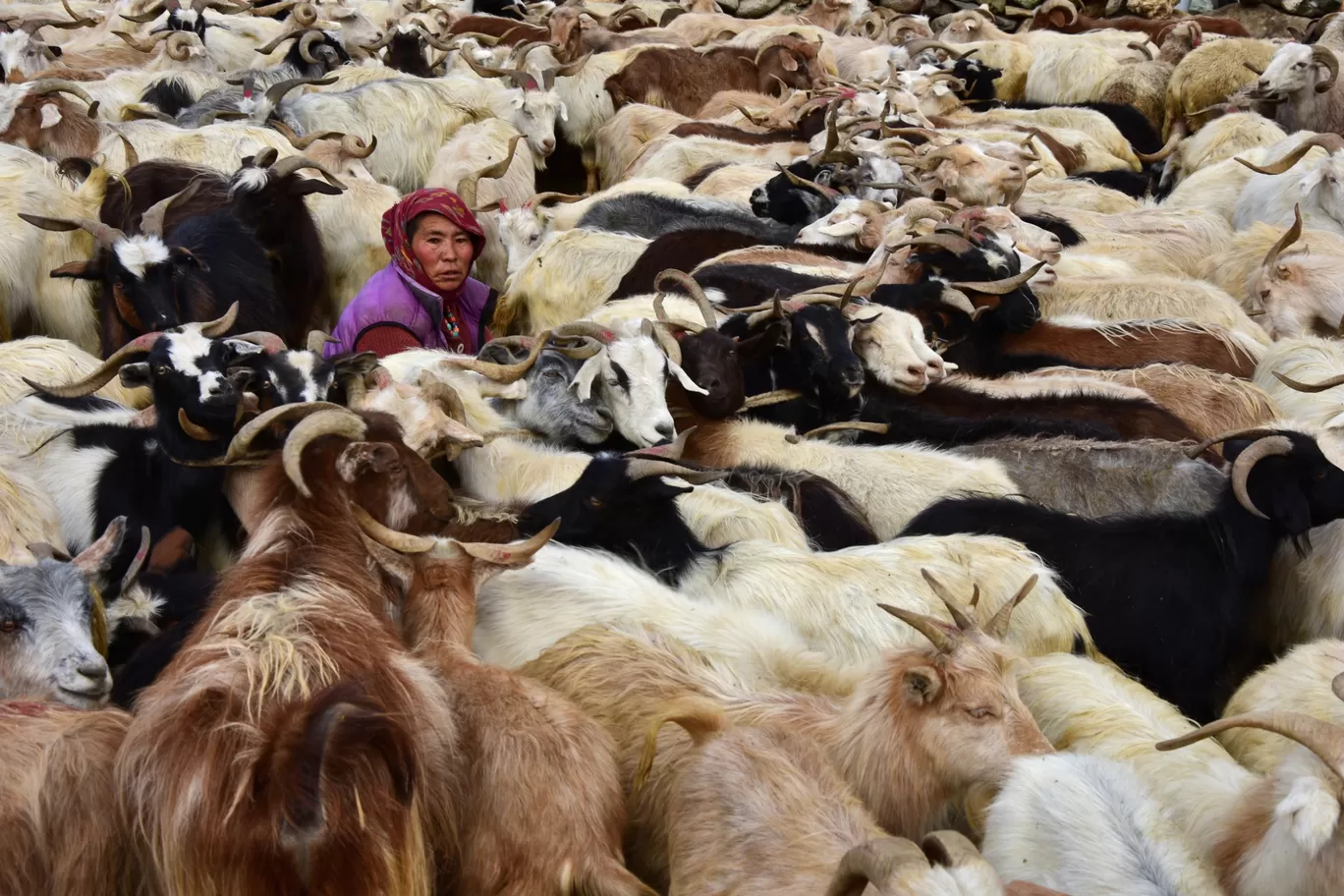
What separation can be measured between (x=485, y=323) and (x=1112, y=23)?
11161mm

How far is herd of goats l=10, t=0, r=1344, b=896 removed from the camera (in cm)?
294

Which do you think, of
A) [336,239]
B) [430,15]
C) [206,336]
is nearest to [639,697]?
[206,336]

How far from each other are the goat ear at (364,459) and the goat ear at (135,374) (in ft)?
4.24

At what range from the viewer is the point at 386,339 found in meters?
6.20

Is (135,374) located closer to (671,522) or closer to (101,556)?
(101,556)

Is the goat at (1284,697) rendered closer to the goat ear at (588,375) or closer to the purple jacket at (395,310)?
the goat ear at (588,375)

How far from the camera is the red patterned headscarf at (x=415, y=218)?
632 centimetres

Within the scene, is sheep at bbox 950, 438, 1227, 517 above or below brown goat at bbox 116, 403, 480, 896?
below

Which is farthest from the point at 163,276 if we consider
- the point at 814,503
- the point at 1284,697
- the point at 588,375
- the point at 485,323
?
the point at 1284,697

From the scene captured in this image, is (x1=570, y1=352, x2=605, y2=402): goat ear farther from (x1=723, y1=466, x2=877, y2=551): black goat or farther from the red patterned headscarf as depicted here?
the red patterned headscarf

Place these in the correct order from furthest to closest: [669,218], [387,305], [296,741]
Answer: [669,218]
[387,305]
[296,741]

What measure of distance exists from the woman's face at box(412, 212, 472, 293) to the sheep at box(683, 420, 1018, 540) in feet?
5.42

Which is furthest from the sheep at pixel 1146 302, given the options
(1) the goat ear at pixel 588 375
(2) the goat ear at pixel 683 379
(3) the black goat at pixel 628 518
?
(3) the black goat at pixel 628 518

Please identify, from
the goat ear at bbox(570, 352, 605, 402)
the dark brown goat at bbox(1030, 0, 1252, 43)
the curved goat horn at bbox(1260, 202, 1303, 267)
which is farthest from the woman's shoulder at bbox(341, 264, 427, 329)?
the dark brown goat at bbox(1030, 0, 1252, 43)
